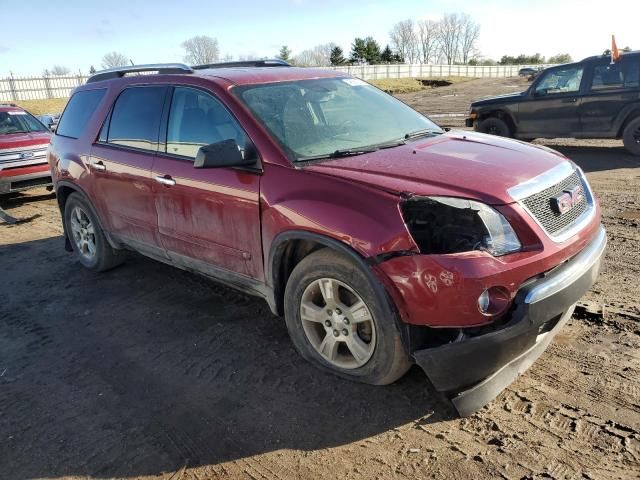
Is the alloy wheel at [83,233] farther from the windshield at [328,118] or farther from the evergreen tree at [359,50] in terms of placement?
the evergreen tree at [359,50]

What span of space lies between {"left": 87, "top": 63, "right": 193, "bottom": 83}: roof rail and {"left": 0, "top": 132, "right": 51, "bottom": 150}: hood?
524 centimetres

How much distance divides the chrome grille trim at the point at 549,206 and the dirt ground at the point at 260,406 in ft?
2.87

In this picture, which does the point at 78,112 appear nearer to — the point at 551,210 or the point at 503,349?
the point at 551,210

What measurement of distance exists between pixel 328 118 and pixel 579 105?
8.47 meters

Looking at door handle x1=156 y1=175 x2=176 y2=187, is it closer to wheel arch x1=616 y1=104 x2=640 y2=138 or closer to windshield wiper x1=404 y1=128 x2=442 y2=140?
windshield wiper x1=404 y1=128 x2=442 y2=140

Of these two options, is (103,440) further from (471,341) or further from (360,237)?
(471,341)

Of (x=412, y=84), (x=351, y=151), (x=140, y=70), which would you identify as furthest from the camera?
(x=412, y=84)

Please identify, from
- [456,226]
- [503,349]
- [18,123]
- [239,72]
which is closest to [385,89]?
[18,123]

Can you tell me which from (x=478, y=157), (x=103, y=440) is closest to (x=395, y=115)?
(x=478, y=157)

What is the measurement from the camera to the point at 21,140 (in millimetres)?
10102

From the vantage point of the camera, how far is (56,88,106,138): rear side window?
5473 millimetres

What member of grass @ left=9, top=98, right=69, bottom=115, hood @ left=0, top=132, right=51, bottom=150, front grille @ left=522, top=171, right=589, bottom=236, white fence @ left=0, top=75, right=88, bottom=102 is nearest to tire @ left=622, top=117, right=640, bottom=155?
front grille @ left=522, top=171, right=589, bottom=236

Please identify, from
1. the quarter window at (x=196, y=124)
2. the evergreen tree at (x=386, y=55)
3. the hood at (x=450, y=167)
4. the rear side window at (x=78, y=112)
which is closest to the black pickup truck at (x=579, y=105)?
the hood at (x=450, y=167)

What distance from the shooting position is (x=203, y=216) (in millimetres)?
4031
